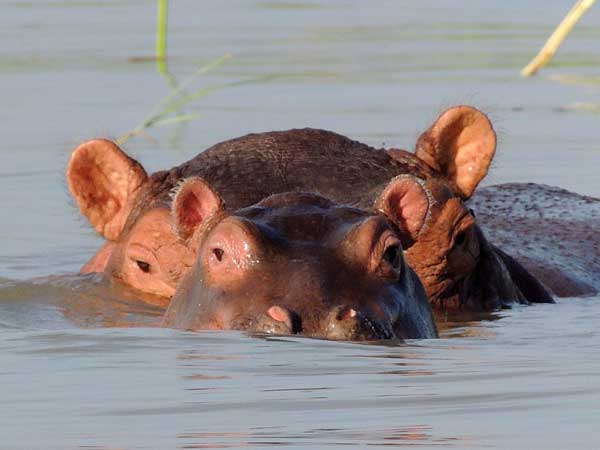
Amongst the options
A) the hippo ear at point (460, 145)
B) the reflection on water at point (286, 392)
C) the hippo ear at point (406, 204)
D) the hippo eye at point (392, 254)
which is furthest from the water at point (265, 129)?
the hippo ear at point (460, 145)

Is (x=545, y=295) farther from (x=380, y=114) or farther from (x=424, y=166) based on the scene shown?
(x=380, y=114)

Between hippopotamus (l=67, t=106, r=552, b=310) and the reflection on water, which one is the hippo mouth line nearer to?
the reflection on water

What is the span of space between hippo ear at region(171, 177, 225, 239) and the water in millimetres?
408

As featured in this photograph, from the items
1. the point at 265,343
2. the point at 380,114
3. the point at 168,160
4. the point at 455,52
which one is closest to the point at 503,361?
the point at 265,343

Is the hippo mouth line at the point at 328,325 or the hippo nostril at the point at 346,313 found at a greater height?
the hippo nostril at the point at 346,313

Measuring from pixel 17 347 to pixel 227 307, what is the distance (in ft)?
3.32

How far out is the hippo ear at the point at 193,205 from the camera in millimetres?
7207

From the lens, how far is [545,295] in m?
9.30

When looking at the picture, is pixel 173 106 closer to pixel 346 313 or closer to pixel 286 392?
pixel 346 313

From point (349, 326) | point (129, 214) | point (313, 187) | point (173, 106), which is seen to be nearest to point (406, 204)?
point (349, 326)

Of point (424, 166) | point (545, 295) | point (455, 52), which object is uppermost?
point (424, 166)

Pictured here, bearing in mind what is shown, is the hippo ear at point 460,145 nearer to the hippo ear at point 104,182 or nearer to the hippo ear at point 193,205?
the hippo ear at point 104,182

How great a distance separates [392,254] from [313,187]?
1.51m

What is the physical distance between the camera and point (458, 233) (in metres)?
8.22
